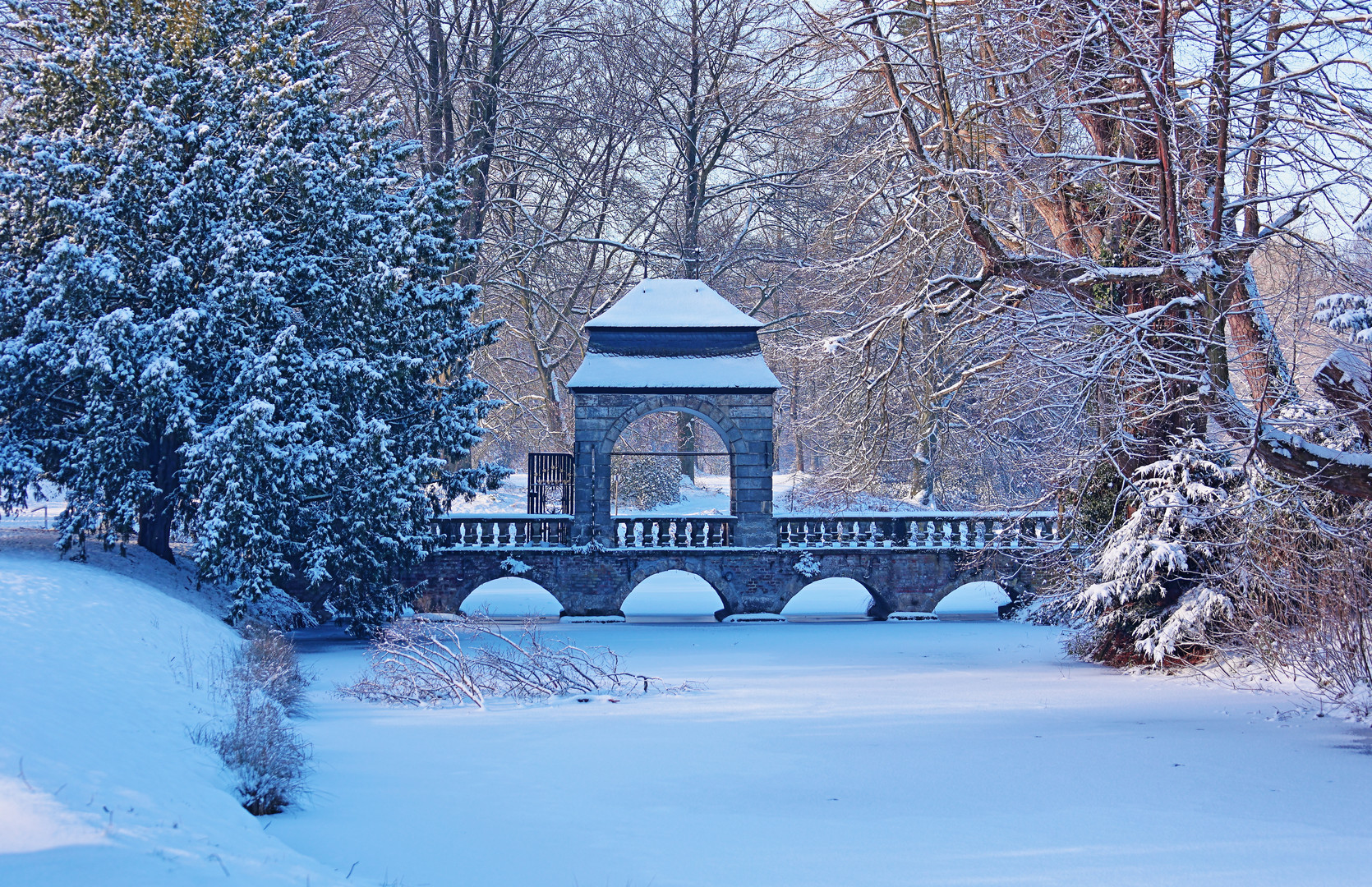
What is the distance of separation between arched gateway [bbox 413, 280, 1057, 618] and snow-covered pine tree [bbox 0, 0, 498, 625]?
3.88 m

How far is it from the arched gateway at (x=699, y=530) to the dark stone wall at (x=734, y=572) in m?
0.02

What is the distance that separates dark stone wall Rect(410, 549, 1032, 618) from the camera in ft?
69.7

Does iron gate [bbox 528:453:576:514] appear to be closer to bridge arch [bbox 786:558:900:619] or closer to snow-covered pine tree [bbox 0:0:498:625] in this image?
bridge arch [bbox 786:558:900:619]

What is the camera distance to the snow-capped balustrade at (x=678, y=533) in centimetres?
2177

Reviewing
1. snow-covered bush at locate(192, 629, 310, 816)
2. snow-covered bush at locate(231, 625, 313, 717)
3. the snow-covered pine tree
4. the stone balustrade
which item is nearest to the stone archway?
the stone balustrade

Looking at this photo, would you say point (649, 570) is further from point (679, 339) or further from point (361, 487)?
point (361, 487)

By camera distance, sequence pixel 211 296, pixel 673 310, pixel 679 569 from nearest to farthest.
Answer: pixel 211 296, pixel 679 569, pixel 673 310

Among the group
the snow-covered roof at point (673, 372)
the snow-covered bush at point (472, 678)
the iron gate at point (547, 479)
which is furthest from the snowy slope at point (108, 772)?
the iron gate at point (547, 479)

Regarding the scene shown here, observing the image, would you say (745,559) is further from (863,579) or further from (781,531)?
(863,579)

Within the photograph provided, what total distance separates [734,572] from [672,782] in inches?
498

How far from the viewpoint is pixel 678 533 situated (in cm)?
2189

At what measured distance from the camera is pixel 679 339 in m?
22.5

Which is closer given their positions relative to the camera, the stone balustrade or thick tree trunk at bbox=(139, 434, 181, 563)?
thick tree trunk at bbox=(139, 434, 181, 563)

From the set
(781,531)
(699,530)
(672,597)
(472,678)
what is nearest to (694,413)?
(699,530)
